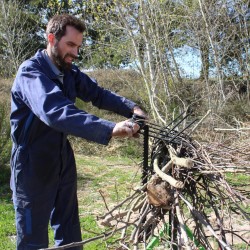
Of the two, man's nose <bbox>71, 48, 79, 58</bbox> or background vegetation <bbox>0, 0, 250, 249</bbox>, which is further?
background vegetation <bbox>0, 0, 250, 249</bbox>

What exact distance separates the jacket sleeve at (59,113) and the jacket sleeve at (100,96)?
0.74m

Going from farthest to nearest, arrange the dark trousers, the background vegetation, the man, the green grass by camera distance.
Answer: the background vegetation < the green grass < the dark trousers < the man

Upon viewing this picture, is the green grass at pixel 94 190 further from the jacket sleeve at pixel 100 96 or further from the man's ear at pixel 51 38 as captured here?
the man's ear at pixel 51 38

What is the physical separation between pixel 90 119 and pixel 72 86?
0.96 meters

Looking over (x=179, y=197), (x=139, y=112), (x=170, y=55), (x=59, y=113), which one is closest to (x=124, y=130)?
(x=59, y=113)

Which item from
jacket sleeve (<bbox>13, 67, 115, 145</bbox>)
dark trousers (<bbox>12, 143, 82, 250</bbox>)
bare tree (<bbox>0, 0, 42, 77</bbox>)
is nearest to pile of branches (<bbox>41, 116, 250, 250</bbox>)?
jacket sleeve (<bbox>13, 67, 115, 145</bbox>)

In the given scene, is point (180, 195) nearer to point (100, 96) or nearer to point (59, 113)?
point (59, 113)

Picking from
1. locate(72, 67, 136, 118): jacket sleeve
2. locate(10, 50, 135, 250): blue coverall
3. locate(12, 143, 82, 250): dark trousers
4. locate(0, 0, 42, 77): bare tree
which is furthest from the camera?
locate(0, 0, 42, 77): bare tree

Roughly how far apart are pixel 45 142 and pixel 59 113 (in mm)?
684

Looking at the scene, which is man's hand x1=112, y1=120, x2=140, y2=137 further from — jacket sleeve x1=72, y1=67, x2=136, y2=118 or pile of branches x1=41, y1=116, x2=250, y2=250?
jacket sleeve x1=72, y1=67, x2=136, y2=118

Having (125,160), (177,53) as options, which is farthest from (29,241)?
(177,53)

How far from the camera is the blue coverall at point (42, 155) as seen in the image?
2.53 m

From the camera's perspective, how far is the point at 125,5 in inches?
318

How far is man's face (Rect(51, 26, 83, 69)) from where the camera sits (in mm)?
2674
